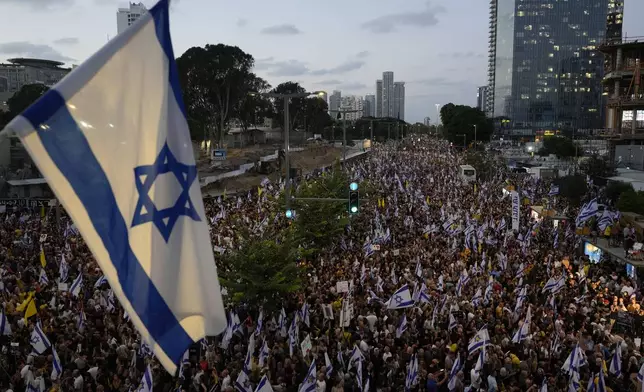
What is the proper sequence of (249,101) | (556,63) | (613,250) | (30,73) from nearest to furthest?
(613,250) → (249,101) → (30,73) → (556,63)

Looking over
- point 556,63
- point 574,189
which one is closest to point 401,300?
point 574,189

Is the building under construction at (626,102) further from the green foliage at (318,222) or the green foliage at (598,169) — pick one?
the green foliage at (318,222)

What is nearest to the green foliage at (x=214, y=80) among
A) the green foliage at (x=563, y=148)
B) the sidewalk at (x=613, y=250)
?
the green foliage at (x=563, y=148)

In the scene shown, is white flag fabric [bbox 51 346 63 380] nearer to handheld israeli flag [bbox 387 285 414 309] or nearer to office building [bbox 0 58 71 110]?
handheld israeli flag [bbox 387 285 414 309]

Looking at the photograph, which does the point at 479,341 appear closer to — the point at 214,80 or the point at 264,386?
the point at 264,386

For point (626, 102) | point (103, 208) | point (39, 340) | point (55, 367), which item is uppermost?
point (626, 102)

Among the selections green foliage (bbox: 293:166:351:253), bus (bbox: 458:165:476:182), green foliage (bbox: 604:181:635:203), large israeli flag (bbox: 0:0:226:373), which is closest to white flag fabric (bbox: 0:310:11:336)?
large israeli flag (bbox: 0:0:226:373)
